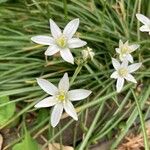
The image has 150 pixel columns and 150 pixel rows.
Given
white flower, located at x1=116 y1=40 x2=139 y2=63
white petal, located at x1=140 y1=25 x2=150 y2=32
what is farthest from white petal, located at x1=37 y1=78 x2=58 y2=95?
white petal, located at x1=140 y1=25 x2=150 y2=32

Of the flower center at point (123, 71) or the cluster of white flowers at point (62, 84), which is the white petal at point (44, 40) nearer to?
the cluster of white flowers at point (62, 84)

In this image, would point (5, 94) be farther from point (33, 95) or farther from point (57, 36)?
point (57, 36)

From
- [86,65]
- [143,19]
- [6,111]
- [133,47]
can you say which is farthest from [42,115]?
[143,19]

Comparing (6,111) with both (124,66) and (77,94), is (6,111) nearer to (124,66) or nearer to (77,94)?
(77,94)

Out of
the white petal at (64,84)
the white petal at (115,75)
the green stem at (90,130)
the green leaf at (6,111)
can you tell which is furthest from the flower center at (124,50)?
the green leaf at (6,111)

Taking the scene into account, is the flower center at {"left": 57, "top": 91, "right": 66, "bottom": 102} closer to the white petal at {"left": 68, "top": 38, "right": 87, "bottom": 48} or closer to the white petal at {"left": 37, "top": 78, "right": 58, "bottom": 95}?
the white petal at {"left": 37, "top": 78, "right": 58, "bottom": 95}

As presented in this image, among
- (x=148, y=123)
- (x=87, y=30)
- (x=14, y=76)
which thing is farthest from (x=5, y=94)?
(x=148, y=123)
